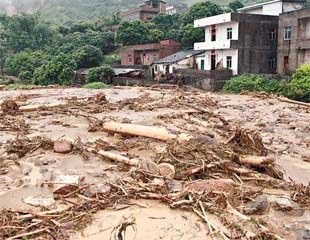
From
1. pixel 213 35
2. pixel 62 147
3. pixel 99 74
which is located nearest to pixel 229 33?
pixel 213 35

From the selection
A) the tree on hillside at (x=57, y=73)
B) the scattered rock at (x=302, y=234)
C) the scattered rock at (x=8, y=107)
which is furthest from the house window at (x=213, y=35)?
the scattered rock at (x=302, y=234)

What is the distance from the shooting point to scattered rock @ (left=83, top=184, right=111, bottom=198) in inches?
227

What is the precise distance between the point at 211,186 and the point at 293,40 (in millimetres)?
25548

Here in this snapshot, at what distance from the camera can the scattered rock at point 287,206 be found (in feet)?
18.4

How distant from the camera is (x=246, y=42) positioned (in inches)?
1222

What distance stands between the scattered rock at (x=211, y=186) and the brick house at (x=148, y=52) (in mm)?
35604

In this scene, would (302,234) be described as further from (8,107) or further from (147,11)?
(147,11)

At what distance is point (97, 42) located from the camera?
165 feet

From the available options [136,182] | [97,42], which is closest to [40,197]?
[136,182]

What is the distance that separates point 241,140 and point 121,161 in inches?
106

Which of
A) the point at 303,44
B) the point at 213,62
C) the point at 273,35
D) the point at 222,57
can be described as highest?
the point at 273,35

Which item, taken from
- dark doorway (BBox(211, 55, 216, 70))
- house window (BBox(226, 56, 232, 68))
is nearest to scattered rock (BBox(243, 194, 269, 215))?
house window (BBox(226, 56, 232, 68))

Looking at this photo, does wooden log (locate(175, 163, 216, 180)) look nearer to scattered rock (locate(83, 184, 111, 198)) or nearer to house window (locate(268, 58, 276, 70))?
scattered rock (locate(83, 184, 111, 198))

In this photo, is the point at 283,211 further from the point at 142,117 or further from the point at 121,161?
the point at 142,117
